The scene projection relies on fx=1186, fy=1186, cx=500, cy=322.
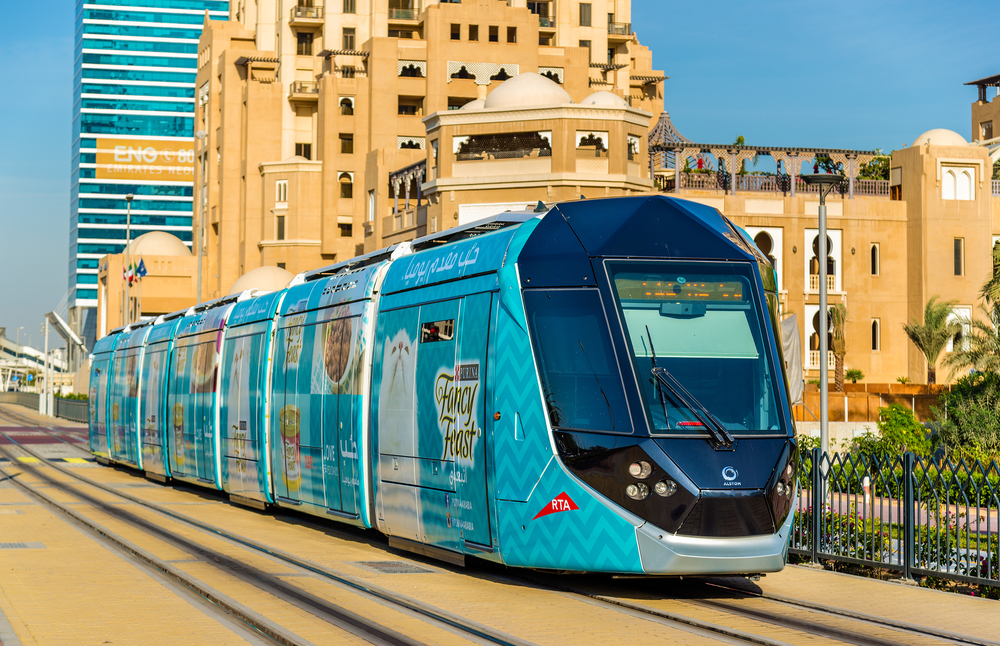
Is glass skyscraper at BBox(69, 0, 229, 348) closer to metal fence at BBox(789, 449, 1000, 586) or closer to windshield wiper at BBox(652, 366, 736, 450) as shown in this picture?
metal fence at BBox(789, 449, 1000, 586)

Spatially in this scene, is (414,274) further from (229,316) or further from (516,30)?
(516,30)

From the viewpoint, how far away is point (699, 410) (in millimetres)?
10031

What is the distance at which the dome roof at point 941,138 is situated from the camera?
61188 mm

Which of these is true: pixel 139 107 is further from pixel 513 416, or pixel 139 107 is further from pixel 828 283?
pixel 513 416

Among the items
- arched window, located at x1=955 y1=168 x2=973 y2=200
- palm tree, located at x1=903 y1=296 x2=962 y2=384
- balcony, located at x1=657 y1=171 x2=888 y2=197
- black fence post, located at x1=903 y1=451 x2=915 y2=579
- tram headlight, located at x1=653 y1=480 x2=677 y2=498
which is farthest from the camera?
arched window, located at x1=955 y1=168 x2=973 y2=200

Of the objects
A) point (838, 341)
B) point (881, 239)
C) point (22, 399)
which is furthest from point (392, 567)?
point (22, 399)

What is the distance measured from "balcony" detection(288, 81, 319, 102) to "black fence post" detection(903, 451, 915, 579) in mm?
73914

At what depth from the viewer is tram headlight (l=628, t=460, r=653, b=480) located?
9.80 m

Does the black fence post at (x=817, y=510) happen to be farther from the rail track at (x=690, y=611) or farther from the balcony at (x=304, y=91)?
the balcony at (x=304, y=91)

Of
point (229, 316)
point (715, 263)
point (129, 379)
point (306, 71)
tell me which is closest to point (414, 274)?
point (715, 263)

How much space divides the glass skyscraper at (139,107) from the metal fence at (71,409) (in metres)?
92.2

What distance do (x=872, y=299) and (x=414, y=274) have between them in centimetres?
4988

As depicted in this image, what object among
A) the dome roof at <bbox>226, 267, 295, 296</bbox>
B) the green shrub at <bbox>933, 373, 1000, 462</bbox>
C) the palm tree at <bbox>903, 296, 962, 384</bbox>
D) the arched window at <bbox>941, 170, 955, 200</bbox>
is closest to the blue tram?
the green shrub at <bbox>933, 373, 1000, 462</bbox>

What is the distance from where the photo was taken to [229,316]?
2059 cm
